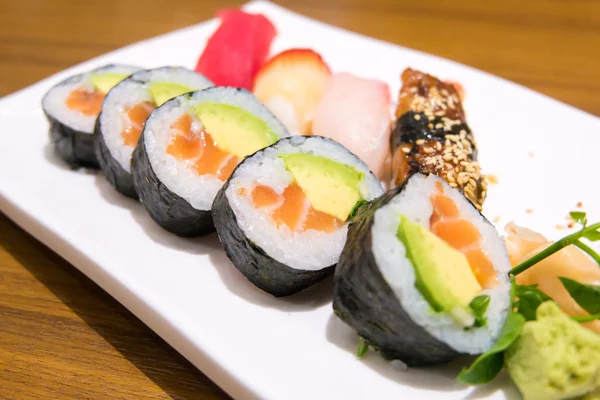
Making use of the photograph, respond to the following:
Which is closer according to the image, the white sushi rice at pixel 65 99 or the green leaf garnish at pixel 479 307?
the green leaf garnish at pixel 479 307

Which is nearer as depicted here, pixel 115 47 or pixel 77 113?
pixel 77 113

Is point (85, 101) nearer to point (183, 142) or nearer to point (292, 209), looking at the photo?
point (183, 142)

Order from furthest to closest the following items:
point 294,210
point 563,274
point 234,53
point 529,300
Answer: point 234,53
point 294,210
point 563,274
point 529,300

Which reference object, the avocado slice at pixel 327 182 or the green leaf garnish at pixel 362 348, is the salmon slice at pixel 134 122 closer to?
the avocado slice at pixel 327 182

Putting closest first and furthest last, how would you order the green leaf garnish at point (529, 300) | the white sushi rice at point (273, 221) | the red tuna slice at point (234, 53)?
1. the green leaf garnish at point (529, 300)
2. the white sushi rice at point (273, 221)
3. the red tuna slice at point (234, 53)

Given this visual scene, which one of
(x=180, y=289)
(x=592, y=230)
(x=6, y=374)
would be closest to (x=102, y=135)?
(x=180, y=289)

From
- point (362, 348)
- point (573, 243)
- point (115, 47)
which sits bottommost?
point (115, 47)

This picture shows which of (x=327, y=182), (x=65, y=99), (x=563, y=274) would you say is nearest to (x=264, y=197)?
(x=327, y=182)

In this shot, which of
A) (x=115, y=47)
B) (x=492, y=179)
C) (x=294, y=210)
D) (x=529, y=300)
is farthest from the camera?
(x=115, y=47)

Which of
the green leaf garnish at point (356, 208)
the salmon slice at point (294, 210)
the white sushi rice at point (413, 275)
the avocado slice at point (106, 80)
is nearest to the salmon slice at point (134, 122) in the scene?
the avocado slice at point (106, 80)
